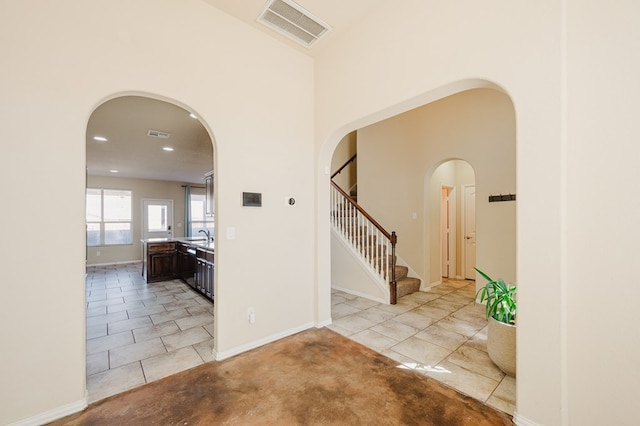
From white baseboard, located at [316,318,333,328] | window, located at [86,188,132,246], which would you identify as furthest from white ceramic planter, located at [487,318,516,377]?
window, located at [86,188,132,246]

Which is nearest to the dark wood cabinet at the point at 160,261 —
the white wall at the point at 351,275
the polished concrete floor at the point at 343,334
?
the polished concrete floor at the point at 343,334

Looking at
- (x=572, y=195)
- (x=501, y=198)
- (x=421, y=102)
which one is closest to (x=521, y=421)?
(x=572, y=195)

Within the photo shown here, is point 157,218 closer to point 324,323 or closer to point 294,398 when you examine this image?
point 324,323

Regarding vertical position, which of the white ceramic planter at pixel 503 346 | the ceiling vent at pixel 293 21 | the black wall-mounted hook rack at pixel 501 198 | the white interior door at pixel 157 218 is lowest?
the white ceramic planter at pixel 503 346

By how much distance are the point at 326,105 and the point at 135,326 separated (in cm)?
378

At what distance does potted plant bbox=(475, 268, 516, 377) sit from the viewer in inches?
88.2

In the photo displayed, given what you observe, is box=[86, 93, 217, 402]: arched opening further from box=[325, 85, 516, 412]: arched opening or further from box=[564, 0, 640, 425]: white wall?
box=[564, 0, 640, 425]: white wall

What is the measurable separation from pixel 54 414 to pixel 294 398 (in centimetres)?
165

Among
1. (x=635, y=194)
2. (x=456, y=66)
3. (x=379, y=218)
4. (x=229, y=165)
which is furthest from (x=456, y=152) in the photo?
(x=229, y=165)

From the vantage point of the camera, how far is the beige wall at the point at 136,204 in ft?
27.9

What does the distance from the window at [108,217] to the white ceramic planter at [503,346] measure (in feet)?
34.7

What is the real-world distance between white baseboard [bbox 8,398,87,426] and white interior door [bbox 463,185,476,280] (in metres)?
6.40

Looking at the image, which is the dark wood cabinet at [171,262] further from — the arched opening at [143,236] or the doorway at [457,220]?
the doorway at [457,220]

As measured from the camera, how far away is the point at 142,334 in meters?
3.17
